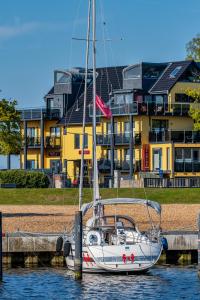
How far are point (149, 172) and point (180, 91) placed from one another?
10869mm

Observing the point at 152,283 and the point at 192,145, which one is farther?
the point at 192,145

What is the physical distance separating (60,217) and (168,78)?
5231 centimetres

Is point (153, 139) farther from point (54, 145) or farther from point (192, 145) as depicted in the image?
point (54, 145)

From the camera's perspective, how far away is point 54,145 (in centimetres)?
11912

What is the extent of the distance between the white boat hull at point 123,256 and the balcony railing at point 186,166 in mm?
61777

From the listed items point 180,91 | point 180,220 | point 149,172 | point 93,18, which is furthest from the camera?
point 180,91

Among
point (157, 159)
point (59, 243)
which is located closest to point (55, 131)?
point (157, 159)

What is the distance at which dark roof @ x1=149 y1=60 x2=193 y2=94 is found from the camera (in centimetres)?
11231

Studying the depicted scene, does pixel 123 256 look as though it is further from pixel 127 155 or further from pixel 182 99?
pixel 182 99

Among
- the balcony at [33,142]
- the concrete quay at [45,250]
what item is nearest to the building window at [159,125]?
the balcony at [33,142]

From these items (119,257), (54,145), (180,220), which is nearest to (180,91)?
(54,145)

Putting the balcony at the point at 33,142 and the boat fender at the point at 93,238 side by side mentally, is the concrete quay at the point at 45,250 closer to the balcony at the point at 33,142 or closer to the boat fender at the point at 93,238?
the boat fender at the point at 93,238

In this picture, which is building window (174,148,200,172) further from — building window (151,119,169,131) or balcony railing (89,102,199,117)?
balcony railing (89,102,199,117)

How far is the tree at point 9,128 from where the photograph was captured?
98.8m
